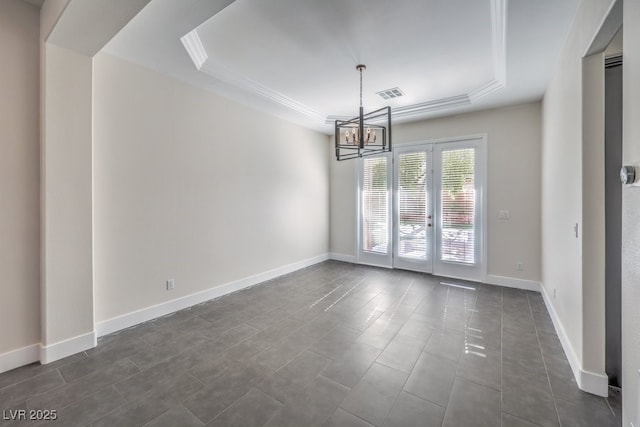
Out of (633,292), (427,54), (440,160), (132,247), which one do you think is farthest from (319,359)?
(440,160)

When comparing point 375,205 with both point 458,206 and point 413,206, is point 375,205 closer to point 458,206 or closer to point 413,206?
point 413,206

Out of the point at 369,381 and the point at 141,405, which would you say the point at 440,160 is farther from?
the point at 141,405

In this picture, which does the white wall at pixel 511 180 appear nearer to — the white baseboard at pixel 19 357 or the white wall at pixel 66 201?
the white wall at pixel 66 201

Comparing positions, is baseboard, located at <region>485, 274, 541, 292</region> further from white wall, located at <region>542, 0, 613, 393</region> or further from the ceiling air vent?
the ceiling air vent

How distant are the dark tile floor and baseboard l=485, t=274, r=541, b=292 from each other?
698mm

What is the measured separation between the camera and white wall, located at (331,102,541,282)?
4109mm

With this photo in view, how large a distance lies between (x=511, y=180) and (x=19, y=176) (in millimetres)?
5823

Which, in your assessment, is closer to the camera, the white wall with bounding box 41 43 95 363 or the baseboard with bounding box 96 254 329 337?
the white wall with bounding box 41 43 95 363

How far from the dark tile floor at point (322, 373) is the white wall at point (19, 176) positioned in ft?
1.53

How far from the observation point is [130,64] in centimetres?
293

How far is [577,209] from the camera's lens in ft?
7.00

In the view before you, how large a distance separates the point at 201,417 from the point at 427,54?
12.5 ft

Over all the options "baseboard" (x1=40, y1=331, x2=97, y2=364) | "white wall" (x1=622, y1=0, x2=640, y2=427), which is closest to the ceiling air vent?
"white wall" (x1=622, y1=0, x2=640, y2=427)

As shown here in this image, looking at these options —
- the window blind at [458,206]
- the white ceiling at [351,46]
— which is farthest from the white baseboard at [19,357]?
the window blind at [458,206]
